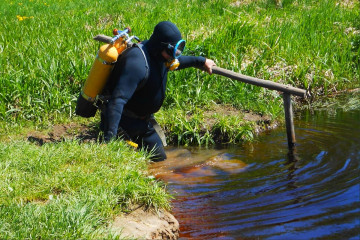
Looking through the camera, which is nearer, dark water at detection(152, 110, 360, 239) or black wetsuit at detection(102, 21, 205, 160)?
dark water at detection(152, 110, 360, 239)

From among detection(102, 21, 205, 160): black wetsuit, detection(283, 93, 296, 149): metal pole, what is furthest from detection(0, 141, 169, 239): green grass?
detection(283, 93, 296, 149): metal pole

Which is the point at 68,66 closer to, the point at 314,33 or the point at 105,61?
the point at 105,61

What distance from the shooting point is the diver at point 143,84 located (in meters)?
5.64

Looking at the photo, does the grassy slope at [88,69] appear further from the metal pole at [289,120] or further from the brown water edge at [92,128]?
the metal pole at [289,120]

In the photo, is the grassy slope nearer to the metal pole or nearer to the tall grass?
the tall grass

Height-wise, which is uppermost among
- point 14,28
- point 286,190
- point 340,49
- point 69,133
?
point 14,28

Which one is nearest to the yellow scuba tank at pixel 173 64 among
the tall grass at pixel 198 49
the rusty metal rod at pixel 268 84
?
the rusty metal rod at pixel 268 84

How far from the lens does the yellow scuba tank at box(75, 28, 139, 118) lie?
18.6 ft

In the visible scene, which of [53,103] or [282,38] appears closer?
[53,103]

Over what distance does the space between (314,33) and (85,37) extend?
13.1ft

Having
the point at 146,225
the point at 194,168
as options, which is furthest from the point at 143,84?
the point at 146,225

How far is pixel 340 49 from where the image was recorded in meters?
10.0

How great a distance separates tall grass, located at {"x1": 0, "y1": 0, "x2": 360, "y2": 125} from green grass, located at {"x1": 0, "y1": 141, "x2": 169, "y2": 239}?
1.77 metres

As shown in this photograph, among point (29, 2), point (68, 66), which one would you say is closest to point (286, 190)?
point (68, 66)
